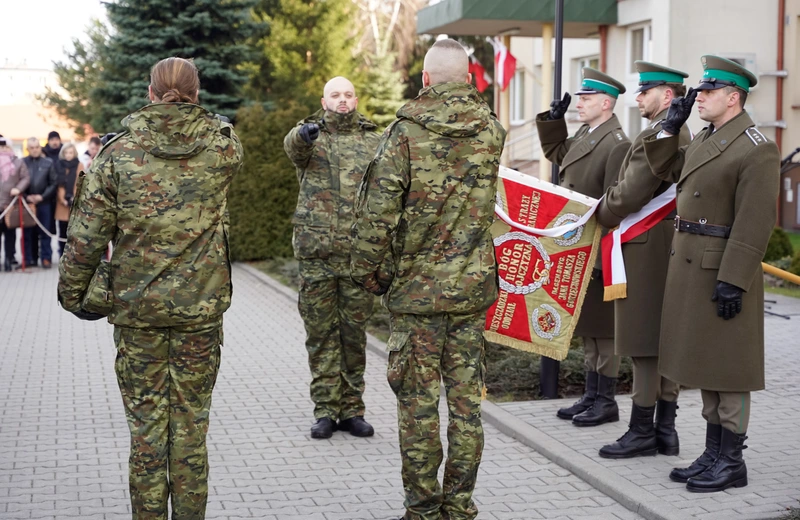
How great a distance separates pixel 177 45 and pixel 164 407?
55.3 feet

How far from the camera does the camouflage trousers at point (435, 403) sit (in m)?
4.58

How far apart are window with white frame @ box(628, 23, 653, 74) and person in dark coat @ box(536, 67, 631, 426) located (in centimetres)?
1474

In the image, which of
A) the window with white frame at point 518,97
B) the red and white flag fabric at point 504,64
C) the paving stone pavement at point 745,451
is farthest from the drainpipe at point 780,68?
the paving stone pavement at point 745,451

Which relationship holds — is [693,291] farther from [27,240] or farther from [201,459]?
[27,240]

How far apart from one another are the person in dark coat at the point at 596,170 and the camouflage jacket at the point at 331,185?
51.8 inches

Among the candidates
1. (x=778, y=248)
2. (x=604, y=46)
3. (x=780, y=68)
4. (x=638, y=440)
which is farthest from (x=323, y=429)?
(x=604, y=46)

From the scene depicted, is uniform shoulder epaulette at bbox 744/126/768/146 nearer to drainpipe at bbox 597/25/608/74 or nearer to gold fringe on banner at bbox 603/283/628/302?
gold fringe on banner at bbox 603/283/628/302

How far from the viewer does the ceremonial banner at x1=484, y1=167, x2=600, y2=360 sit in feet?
20.5

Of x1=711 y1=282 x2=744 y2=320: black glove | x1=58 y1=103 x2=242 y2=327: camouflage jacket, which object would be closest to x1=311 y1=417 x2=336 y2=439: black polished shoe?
x1=58 y1=103 x2=242 y2=327: camouflage jacket

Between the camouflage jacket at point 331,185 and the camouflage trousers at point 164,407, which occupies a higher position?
the camouflage jacket at point 331,185

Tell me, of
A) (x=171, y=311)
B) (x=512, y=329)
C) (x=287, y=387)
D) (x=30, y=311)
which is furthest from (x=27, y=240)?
(x=171, y=311)

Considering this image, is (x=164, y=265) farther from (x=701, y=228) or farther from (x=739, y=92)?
(x=739, y=92)

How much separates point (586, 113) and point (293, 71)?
77.6 ft

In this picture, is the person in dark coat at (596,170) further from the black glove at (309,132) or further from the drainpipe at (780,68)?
the drainpipe at (780,68)
